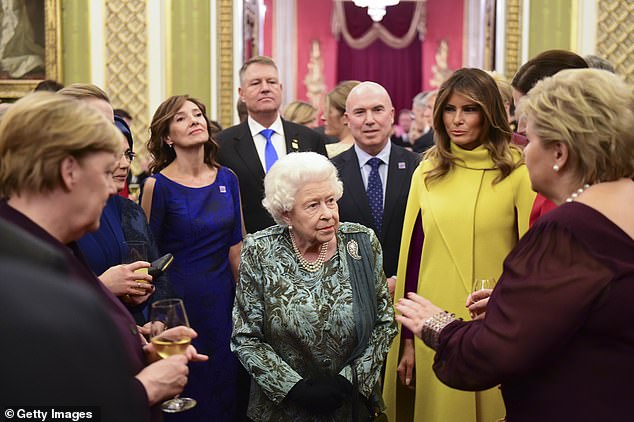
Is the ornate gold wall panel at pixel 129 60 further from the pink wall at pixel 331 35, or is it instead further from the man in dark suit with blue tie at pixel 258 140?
the pink wall at pixel 331 35

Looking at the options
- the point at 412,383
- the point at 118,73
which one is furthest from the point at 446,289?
the point at 118,73

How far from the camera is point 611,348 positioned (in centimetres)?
201

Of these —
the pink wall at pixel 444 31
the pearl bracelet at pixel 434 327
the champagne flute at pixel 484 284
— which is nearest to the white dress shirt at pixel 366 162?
the champagne flute at pixel 484 284

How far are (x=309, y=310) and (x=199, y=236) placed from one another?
1.20 meters

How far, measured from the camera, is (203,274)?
413cm

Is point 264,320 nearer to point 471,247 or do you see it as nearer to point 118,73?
point 471,247

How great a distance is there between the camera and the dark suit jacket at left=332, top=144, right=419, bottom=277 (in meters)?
4.19

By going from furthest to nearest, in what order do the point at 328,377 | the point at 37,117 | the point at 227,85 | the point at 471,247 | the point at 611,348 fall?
the point at 227,85 → the point at 471,247 → the point at 328,377 → the point at 611,348 → the point at 37,117

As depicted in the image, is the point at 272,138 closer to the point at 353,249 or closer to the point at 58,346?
the point at 353,249

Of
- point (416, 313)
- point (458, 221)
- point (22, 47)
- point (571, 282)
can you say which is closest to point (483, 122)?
point (458, 221)

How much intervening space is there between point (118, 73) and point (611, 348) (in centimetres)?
797

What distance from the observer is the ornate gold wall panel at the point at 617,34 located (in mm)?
8586

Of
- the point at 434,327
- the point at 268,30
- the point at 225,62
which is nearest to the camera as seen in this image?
the point at 434,327

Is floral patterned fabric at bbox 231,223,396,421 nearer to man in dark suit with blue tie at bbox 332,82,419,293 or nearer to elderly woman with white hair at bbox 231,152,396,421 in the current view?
elderly woman with white hair at bbox 231,152,396,421
